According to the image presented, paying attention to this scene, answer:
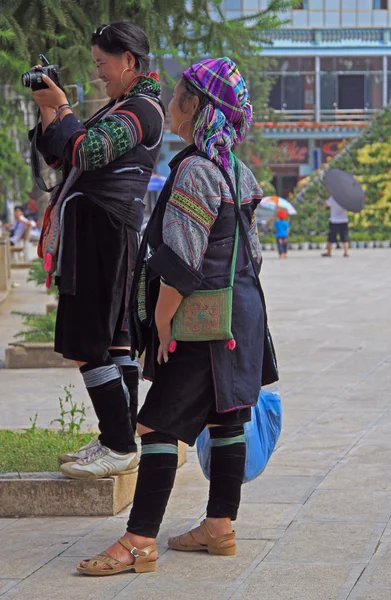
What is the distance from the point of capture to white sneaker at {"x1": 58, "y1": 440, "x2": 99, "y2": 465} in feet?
18.2

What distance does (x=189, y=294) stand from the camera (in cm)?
458

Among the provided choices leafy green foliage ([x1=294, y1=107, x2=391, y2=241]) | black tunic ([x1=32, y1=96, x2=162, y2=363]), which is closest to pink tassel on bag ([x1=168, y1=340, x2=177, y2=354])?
black tunic ([x1=32, y1=96, x2=162, y2=363])

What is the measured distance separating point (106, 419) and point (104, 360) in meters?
0.27

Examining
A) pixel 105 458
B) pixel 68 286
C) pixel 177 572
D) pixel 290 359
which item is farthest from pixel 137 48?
pixel 290 359

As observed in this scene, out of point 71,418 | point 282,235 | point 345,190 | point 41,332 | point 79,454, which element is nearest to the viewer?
point 79,454

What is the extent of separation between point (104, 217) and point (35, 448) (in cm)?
145

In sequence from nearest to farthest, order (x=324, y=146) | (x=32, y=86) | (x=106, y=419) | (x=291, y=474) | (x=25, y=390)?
(x=32, y=86)
(x=106, y=419)
(x=291, y=474)
(x=25, y=390)
(x=324, y=146)

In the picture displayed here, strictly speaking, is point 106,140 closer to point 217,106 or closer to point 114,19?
point 217,106

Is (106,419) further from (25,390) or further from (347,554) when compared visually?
(25,390)

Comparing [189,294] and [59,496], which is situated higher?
[189,294]

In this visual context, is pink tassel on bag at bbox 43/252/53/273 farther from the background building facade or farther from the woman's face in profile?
the background building facade

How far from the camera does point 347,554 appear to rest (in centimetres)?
486

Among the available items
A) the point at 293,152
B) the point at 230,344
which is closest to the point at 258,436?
the point at 230,344

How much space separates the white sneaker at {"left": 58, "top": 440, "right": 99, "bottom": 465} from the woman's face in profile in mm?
1521
